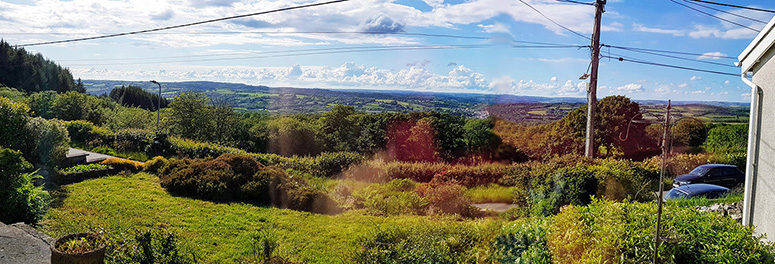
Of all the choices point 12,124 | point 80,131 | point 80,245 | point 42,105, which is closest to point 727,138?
point 80,245

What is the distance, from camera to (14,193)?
730 cm

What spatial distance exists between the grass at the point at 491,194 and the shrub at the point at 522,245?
6290mm

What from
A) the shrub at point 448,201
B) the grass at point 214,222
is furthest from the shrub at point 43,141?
the shrub at point 448,201

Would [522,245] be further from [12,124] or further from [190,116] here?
[190,116]

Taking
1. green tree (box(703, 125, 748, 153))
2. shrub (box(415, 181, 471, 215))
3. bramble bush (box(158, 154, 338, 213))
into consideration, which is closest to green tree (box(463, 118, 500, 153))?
shrub (box(415, 181, 471, 215))

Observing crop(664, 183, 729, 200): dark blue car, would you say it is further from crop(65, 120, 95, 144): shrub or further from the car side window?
crop(65, 120, 95, 144): shrub

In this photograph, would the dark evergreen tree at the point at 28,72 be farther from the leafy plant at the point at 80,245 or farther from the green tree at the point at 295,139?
the leafy plant at the point at 80,245

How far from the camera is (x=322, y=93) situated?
2302 cm

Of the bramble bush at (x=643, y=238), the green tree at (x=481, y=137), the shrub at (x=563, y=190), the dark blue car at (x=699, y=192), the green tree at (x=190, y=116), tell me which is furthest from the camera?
the green tree at (x=190, y=116)

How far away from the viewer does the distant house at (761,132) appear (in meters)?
5.28

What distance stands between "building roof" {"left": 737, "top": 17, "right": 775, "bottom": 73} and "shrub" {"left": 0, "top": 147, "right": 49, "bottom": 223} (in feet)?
36.0

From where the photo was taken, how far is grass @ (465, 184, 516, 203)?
36.5 feet

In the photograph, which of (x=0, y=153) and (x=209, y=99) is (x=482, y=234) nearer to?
(x=0, y=153)

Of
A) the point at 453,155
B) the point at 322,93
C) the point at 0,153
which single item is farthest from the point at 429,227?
the point at 322,93
